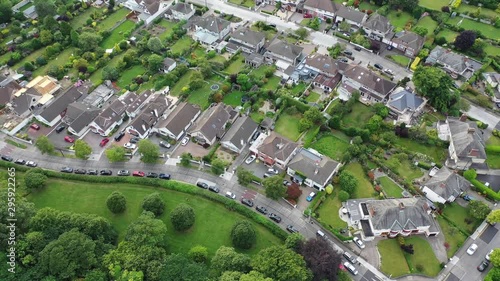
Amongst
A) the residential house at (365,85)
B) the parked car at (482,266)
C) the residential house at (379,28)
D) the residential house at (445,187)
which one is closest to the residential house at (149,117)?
the residential house at (365,85)

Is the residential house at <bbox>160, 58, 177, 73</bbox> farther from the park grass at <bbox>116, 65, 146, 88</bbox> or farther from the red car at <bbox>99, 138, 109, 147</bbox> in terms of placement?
the red car at <bbox>99, 138, 109, 147</bbox>

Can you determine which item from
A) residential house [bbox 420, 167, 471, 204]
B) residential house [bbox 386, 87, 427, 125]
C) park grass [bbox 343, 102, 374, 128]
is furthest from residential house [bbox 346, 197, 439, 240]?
residential house [bbox 386, 87, 427, 125]

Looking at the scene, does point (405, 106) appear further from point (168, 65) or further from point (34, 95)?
point (34, 95)

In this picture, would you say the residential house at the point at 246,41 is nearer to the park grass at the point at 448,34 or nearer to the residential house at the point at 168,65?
the residential house at the point at 168,65

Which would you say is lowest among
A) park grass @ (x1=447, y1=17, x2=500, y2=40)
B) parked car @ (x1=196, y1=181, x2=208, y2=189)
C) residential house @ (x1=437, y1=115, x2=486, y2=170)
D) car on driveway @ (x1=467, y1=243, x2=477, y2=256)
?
parked car @ (x1=196, y1=181, x2=208, y2=189)

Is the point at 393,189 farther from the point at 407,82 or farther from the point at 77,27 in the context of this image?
the point at 77,27

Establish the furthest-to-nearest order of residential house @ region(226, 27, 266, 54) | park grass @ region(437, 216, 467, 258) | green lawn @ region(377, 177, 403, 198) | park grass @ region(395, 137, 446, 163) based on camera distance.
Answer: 1. residential house @ region(226, 27, 266, 54)
2. park grass @ region(395, 137, 446, 163)
3. green lawn @ region(377, 177, 403, 198)
4. park grass @ region(437, 216, 467, 258)
